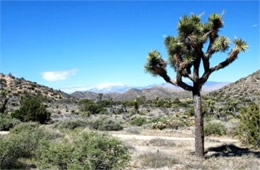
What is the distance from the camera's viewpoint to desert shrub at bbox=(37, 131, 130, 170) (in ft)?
29.7

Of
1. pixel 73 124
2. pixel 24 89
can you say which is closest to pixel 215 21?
pixel 73 124

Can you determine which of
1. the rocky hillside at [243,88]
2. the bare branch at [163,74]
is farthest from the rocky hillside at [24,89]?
the bare branch at [163,74]

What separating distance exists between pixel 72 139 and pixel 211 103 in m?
32.6

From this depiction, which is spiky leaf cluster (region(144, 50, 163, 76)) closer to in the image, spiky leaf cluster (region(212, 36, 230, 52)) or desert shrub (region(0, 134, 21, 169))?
spiky leaf cluster (region(212, 36, 230, 52))

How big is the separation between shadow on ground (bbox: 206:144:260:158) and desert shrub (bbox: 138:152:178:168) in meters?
2.55

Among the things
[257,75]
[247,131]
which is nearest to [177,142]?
[247,131]

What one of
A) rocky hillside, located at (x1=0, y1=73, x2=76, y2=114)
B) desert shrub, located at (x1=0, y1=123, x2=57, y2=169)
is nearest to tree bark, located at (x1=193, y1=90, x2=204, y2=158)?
desert shrub, located at (x1=0, y1=123, x2=57, y2=169)

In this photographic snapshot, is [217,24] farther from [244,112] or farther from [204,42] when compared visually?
[244,112]

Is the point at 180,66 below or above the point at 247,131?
above

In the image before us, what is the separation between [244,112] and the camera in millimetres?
16594

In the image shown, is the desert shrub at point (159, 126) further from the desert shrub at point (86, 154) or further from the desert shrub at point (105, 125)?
the desert shrub at point (86, 154)

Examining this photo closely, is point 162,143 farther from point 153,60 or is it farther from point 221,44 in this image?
point 221,44

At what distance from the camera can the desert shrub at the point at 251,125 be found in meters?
15.8

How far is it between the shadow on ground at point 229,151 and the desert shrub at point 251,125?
0.53 m
